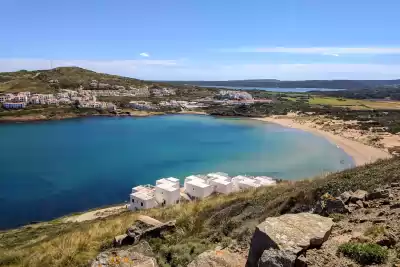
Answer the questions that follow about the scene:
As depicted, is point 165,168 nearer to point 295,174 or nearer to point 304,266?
point 295,174

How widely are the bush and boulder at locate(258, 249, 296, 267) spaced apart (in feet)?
2.96

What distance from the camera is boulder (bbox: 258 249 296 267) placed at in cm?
464

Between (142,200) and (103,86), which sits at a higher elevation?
(103,86)

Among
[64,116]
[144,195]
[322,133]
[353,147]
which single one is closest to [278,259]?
[144,195]

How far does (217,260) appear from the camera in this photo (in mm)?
5777

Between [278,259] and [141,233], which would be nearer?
[278,259]

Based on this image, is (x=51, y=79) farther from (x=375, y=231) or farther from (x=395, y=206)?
(x=375, y=231)

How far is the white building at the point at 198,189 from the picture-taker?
82.8 ft

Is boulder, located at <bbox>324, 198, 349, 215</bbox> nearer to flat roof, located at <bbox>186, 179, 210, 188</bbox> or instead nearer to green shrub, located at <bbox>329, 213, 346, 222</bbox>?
green shrub, located at <bbox>329, 213, 346, 222</bbox>

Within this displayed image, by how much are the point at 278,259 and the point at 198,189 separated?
68.8 ft

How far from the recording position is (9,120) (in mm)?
83438

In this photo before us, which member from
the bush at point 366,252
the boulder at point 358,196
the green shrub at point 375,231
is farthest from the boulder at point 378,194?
the bush at point 366,252

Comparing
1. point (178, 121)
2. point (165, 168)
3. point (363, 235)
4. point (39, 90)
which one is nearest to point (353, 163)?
point (165, 168)

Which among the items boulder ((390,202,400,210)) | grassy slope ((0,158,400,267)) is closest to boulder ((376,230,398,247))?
boulder ((390,202,400,210))
